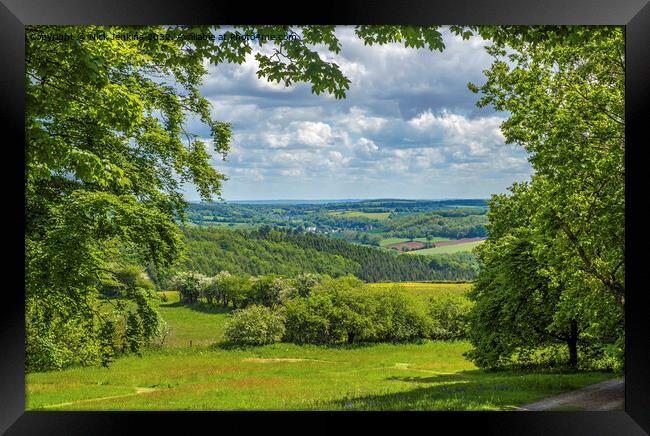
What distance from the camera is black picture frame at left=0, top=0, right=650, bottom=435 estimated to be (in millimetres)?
6008

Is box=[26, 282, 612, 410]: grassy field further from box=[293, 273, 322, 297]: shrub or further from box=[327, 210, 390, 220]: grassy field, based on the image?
box=[327, 210, 390, 220]: grassy field

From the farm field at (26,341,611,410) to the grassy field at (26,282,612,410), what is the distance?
0.01m

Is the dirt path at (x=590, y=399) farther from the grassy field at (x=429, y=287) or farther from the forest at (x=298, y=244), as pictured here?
the grassy field at (x=429, y=287)

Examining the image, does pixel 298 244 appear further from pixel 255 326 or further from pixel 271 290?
pixel 255 326

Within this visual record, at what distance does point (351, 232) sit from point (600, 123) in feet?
12.9

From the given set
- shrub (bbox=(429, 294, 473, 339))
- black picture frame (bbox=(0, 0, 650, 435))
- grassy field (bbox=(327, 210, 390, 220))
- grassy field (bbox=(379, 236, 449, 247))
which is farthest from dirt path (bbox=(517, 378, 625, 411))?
grassy field (bbox=(327, 210, 390, 220))

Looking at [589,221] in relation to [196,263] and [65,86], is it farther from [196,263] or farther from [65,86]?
[65,86]

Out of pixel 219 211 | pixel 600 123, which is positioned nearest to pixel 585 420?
pixel 600 123

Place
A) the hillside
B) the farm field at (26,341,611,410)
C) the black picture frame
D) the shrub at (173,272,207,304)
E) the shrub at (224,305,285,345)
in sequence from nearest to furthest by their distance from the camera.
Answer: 1. the black picture frame
2. the farm field at (26,341,611,410)
3. the shrub at (224,305,285,345)
4. the hillside
5. the shrub at (173,272,207,304)

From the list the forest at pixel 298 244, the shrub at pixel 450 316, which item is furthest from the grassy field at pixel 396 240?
the shrub at pixel 450 316

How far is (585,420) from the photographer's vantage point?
6445mm

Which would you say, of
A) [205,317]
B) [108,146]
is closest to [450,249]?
[205,317]

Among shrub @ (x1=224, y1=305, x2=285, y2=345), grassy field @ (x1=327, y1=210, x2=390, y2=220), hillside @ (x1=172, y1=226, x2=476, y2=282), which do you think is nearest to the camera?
shrub @ (x1=224, y1=305, x2=285, y2=345)
